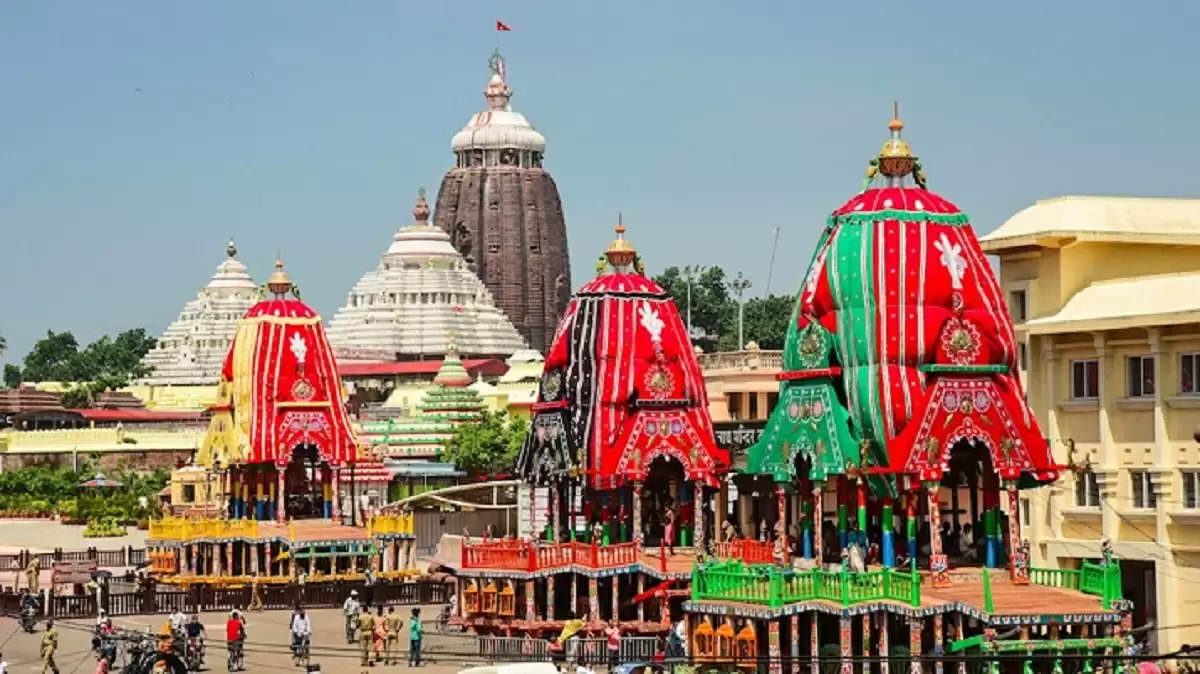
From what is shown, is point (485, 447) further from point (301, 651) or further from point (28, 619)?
point (301, 651)

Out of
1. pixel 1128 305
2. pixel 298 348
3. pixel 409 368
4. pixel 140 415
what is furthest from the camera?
pixel 409 368

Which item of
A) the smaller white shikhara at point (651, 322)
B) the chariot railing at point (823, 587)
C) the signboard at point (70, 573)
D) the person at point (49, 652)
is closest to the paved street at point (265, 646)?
the person at point (49, 652)

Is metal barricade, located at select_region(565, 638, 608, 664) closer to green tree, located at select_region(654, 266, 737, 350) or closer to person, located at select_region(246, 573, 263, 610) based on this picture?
person, located at select_region(246, 573, 263, 610)

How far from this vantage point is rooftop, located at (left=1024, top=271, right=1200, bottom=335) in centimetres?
4756

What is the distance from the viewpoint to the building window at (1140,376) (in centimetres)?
4912

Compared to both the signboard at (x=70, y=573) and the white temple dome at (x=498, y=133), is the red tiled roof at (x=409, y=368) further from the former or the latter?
the signboard at (x=70, y=573)

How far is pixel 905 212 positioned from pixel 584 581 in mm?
11329

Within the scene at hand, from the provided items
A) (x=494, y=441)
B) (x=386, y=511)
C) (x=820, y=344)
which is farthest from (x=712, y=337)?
(x=820, y=344)

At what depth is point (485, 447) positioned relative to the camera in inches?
3661

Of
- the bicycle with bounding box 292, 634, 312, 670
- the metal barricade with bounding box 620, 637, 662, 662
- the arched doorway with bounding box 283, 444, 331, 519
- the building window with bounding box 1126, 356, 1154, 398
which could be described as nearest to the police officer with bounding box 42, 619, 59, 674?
the bicycle with bounding box 292, 634, 312, 670

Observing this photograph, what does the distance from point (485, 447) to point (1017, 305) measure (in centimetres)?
4198

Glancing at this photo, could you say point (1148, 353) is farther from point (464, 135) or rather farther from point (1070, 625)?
point (464, 135)

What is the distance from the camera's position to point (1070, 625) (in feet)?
126

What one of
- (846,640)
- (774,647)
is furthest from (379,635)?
(846,640)
